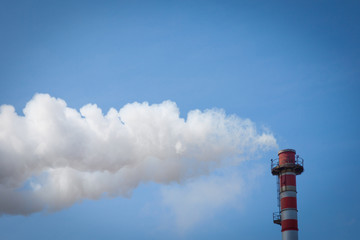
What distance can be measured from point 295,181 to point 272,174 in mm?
2862

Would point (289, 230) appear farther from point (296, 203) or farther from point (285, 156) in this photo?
point (285, 156)

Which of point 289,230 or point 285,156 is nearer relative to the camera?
point 289,230

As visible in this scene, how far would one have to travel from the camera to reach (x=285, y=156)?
5591 cm

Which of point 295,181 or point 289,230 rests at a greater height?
point 295,181

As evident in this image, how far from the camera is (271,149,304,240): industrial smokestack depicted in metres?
52.3

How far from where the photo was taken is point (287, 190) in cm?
5369

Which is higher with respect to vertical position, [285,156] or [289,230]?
[285,156]

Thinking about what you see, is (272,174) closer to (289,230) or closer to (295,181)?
(295,181)

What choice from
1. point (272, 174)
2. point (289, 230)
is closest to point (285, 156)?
point (272, 174)

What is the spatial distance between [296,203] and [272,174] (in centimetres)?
460

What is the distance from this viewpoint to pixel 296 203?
53469 mm

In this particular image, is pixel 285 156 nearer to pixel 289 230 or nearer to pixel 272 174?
pixel 272 174

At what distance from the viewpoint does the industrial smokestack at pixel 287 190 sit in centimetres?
5234

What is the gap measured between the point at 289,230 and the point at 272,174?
7051 millimetres
